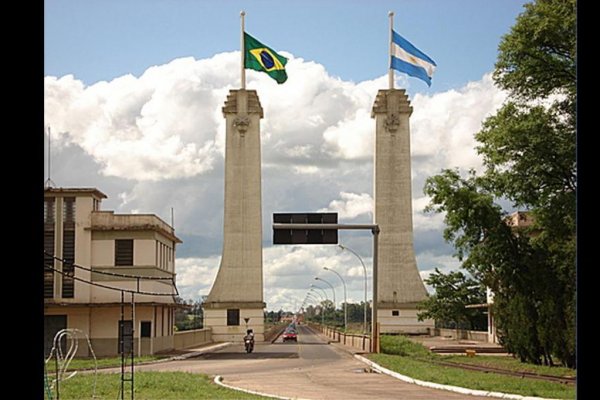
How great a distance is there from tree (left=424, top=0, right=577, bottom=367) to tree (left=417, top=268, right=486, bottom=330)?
34.7m

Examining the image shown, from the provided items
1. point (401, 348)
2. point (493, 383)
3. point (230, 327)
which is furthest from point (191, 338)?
point (493, 383)

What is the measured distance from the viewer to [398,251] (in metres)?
69.9

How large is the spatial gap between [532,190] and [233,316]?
41.0 metres

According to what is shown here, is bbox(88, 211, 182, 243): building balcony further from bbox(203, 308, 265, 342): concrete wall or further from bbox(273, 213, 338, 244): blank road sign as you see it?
bbox(203, 308, 265, 342): concrete wall

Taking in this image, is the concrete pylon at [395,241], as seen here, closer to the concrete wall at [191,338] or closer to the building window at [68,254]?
the concrete wall at [191,338]

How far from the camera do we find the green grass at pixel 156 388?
19.2 metres

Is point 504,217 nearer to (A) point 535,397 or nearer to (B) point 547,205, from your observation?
(B) point 547,205

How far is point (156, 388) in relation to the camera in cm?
2117

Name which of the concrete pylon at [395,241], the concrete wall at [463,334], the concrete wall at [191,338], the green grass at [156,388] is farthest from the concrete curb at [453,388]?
the concrete pylon at [395,241]

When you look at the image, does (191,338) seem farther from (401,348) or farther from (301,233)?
(301,233)
